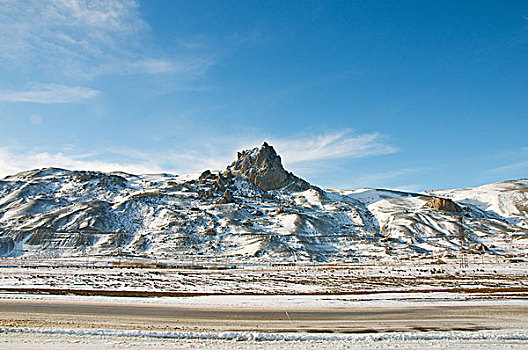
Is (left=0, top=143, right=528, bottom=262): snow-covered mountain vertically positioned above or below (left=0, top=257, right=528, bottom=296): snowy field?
above

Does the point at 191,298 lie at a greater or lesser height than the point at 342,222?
lesser

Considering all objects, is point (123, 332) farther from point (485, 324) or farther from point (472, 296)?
point (472, 296)

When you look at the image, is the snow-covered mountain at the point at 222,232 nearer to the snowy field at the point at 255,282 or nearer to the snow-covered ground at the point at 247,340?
the snowy field at the point at 255,282

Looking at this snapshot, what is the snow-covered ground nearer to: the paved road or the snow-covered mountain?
the paved road

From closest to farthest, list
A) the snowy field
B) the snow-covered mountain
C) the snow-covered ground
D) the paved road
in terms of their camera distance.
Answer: the snow-covered ground < the paved road < the snowy field < the snow-covered mountain

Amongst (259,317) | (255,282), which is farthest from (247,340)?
(255,282)

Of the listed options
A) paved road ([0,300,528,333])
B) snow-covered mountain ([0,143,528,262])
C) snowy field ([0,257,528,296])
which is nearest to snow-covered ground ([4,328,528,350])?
paved road ([0,300,528,333])

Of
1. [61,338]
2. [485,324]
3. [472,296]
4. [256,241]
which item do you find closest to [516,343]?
[485,324]

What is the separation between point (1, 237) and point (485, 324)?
517 ft

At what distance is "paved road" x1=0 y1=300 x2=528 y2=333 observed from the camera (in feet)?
78.8

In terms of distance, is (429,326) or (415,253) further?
(415,253)

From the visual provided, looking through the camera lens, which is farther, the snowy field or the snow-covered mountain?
the snow-covered mountain

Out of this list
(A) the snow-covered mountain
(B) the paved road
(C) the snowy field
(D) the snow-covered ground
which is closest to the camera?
(D) the snow-covered ground

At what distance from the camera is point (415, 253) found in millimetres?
139375
